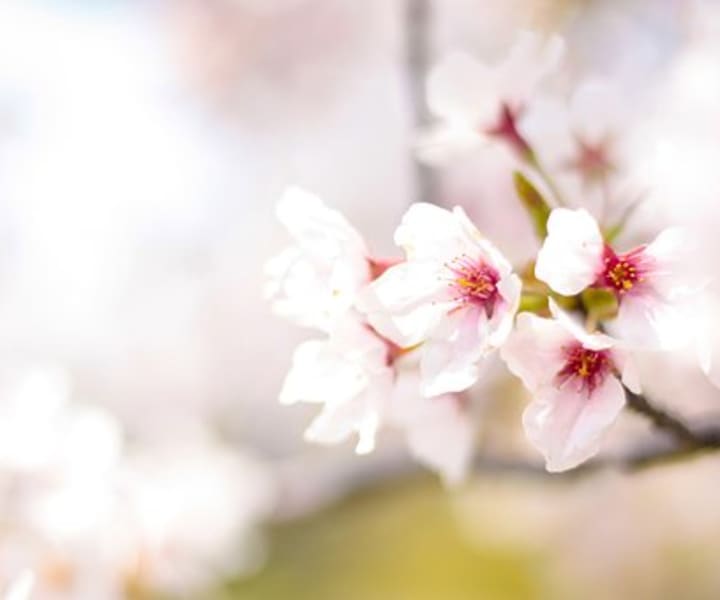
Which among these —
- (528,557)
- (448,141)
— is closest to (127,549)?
(448,141)

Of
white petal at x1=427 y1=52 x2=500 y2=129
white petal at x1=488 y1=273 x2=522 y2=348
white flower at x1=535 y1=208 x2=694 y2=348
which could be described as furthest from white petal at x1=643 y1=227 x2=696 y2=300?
white petal at x1=427 y1=52 x2=500 y2=129

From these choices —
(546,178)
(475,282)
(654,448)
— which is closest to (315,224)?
(475,282)

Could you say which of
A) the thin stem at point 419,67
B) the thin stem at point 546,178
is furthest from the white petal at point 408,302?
the thin stem at point 419,67

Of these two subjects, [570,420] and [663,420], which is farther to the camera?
[663,420]

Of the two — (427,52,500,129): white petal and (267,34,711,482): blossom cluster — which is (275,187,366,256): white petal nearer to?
(267,34,711,482): blossom cluster

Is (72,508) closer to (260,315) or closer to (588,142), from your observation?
(588,142)

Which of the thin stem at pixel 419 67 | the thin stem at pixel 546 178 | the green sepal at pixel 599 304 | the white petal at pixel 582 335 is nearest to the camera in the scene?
the white petal at pixel 582 335

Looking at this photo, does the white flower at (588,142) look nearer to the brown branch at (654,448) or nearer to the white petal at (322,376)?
the brown branch at (654,448)

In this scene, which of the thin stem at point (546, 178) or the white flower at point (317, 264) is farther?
the thin stem at point (546, 178)
